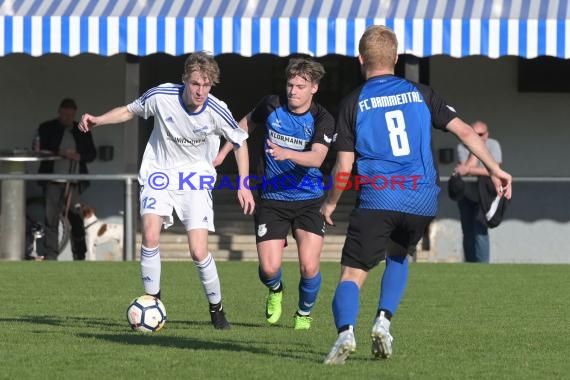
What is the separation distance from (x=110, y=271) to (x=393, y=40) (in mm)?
9058

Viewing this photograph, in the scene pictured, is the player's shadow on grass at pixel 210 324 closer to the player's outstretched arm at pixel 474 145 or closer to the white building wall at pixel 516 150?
the player's outstretched arm at pixel 474 145

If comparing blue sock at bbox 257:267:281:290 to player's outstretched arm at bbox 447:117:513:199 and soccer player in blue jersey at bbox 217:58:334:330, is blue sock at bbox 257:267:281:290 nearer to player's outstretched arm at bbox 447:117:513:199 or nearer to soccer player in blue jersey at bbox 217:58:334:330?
soccer player in blue jersey at bbox 217:58:334:330

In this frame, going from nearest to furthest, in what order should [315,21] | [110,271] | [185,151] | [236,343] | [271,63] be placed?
[236,343], [185,151], [110,271], [315,21], [271,63]

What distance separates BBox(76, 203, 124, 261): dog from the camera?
2033 centimetres

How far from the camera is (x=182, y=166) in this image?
10.4 m

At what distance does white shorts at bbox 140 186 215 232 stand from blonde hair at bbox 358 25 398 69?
2.55 meters

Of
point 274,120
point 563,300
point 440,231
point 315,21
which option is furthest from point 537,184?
point 274,120

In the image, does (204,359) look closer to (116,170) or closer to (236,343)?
(236,343)

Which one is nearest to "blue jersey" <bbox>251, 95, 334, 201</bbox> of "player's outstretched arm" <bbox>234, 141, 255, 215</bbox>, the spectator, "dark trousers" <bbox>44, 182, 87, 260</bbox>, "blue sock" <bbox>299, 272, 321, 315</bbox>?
"player's outstretched arm" <bbox>234, 141, 255, 215</bbox>

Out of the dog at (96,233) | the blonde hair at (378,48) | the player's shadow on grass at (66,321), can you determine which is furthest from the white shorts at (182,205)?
the dog at (96,233)

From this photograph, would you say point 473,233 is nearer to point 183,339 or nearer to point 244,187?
point 244,187

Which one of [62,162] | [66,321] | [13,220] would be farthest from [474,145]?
[62,162]

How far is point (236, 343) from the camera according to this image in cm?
952

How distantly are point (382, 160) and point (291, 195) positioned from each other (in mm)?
2900
